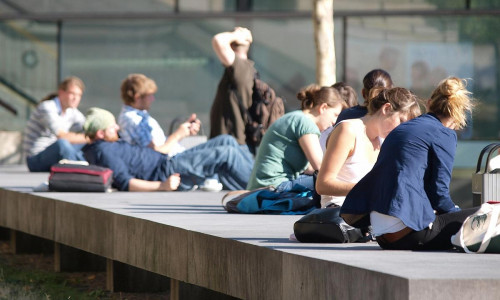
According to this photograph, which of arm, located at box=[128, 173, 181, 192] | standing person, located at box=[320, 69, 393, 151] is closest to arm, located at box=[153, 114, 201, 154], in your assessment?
arm, located at box=[128, 173, 181, 192]

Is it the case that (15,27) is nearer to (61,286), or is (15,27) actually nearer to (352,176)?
(61,286)

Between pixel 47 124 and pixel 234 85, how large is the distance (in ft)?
11.8

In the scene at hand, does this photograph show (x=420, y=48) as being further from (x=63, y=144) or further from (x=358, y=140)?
(x=358, y=140)

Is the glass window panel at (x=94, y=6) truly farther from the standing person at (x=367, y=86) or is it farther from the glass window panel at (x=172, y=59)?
the standing person at (x=367, y=86)

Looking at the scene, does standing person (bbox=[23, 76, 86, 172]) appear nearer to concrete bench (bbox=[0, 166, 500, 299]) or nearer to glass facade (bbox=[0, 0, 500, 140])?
concrete bench (bbox=[0, 166, 500, 299])

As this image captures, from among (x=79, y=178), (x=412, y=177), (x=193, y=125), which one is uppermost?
(x=412, y=177)

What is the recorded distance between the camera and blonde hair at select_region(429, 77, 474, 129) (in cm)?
543

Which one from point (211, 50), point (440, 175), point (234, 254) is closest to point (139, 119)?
point (234, 254)

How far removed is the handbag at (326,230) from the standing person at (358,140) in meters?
0.52

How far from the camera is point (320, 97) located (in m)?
8.34

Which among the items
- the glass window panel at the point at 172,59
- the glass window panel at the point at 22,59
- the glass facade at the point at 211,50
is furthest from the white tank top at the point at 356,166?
the glass window panel at the point at 22,59

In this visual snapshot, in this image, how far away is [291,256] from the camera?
4.86 meters

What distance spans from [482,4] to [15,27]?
7.11 metres

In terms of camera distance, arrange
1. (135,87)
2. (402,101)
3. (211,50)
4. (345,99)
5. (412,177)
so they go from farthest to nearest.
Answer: (211,50)
(135,87)
(345,99)
(402,101)
(412,177)
